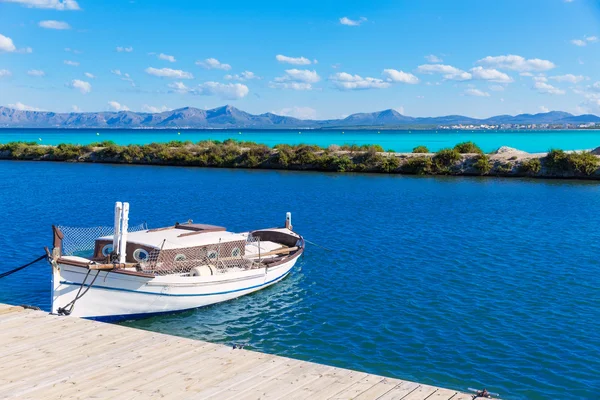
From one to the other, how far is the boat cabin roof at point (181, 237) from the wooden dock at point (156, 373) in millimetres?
5518

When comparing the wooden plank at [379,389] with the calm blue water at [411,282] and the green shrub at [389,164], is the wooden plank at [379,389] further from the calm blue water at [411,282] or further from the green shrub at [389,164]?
the green shrub at [389,164]

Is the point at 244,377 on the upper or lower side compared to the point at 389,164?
lower

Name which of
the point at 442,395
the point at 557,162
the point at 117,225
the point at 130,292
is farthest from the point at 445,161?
the point at 442,395

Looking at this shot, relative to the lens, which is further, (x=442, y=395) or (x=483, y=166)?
(x=483, y=166)

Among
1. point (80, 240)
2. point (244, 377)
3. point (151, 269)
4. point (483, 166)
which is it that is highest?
point (483, 166)

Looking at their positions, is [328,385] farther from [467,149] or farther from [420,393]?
[467,149]

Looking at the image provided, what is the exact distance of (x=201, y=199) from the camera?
4544cm

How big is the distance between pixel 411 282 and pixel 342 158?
166 ft

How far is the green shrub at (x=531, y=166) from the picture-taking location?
62594 millimetres

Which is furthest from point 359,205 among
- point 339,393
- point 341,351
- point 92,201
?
point 339,393

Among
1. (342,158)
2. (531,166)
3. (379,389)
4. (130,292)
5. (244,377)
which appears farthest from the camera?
(342,158)

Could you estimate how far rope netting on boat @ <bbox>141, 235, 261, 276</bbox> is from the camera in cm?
1906

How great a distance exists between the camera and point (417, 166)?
68688mm

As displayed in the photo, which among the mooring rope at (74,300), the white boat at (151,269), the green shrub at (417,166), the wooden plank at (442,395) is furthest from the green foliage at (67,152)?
the wooden plank at (442,395)
